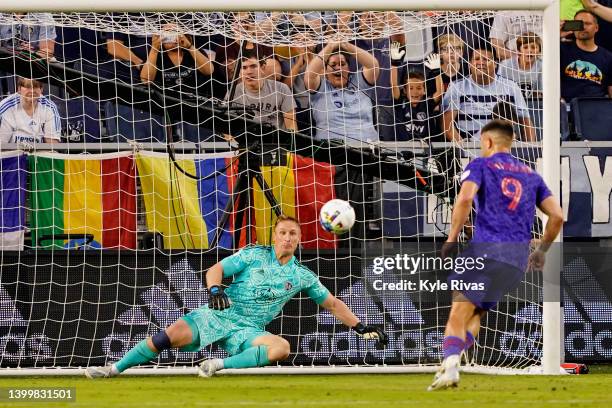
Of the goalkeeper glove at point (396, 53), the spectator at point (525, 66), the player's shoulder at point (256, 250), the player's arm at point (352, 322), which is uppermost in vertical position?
the goalkeeper glove at point (396, 53)

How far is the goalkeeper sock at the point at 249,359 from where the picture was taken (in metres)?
10.6

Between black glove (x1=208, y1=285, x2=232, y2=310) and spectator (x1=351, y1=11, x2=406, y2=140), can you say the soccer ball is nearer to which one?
black glove (x1=208, y1=285, x2=232, y2=310)

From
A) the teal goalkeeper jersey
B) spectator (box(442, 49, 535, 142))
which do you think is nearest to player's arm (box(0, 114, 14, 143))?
the teal goalkeeper jersey

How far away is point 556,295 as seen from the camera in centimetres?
1114

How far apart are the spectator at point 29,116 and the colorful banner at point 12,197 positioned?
2.28 feet

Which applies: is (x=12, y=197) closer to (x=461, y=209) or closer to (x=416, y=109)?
(x=416, y=109)

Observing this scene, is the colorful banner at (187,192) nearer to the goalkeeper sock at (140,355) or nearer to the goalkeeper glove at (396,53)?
the goalkeeper sock at (140,355)

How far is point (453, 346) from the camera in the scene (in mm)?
8609

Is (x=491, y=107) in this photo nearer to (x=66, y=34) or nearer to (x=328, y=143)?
(x=328, y=143)

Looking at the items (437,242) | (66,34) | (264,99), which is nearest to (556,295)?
(437,242)

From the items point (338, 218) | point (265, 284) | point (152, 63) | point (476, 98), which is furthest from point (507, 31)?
point (265, 284)

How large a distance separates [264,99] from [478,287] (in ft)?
17.4

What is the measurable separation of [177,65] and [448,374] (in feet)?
20.1

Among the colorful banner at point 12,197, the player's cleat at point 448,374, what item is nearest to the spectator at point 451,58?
the colorful banner at point 12,197
